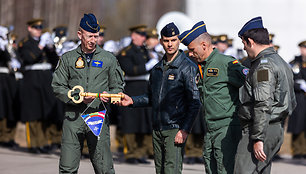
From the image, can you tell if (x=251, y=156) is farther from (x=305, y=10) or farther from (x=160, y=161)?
(x=305, y=10)

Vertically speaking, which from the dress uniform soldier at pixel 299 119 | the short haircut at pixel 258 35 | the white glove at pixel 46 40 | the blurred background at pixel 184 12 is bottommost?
the dress uniform soldier at pixel 299 119

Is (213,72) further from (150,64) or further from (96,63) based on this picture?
(150,64)

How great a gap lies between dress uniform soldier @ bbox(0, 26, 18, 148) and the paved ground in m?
0.65

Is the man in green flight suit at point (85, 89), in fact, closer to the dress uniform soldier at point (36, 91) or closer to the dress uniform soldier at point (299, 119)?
the dress uniform soldier at point (36, 91)

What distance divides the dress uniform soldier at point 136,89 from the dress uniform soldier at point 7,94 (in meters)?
2.51

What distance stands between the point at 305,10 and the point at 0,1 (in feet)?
47.0

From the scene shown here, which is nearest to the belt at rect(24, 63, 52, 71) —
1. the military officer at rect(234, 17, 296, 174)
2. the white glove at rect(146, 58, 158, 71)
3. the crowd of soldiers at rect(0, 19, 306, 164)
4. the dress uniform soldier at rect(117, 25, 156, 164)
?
the crowd of soldiers at rect(0, 19, 306, 164)

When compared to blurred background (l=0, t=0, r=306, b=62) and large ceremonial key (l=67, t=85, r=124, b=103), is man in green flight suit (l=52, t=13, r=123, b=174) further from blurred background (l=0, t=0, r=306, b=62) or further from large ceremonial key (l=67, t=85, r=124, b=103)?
blurred background (l=0, t=0, r=306, b=62)

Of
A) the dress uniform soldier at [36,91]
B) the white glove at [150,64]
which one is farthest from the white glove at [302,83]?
the dress uniform soldier at [36,91]

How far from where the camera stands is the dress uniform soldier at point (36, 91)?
11.4m

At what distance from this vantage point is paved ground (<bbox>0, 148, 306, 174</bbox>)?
9055mm

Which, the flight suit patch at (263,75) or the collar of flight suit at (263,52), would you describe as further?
the collar of flight suit at (263,52)

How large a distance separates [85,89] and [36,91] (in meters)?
5.55

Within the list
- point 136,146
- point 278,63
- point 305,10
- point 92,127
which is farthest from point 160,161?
point 305,10
